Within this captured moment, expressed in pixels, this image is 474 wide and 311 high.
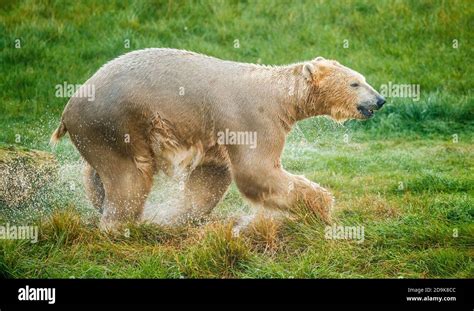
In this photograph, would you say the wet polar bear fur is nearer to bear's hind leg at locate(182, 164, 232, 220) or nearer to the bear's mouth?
the bear's mouth

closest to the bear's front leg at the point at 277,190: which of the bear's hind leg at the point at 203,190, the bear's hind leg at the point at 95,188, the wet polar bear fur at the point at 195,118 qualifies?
the wet polar bear fur at the point at 195,118

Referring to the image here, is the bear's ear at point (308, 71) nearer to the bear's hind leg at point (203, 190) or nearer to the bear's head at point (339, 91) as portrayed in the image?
the bear's head at point (339, 91)

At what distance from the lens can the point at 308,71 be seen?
245 inches

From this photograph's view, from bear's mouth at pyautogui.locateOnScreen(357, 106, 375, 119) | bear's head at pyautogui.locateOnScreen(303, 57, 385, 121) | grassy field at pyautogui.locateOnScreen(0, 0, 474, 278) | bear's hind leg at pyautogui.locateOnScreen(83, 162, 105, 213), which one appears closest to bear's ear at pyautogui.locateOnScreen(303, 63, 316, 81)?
bear's head at pyautogui.locateOnScreen(303, 57, 385, 121)

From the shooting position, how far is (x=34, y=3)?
28.7 feet

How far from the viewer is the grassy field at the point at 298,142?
18.9 feet

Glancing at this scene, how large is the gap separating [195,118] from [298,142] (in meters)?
2.44

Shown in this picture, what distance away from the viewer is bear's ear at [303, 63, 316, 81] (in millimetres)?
6191

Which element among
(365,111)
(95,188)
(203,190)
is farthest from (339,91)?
(95,188)

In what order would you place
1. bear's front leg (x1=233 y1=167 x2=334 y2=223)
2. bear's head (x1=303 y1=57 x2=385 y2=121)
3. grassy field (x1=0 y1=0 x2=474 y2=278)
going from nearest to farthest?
grassy field (x1=0 y1=0 x2=474 y2=278) → bear's front leg (x1=233 y1=167 x2=334 y2=223) → bear's head (x1=303 y1=57 x2=385 y2=121)

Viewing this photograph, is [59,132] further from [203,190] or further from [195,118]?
[203,190]

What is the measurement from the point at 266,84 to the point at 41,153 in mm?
2339

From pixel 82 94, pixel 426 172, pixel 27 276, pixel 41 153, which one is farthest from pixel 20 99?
pixel 426 172
